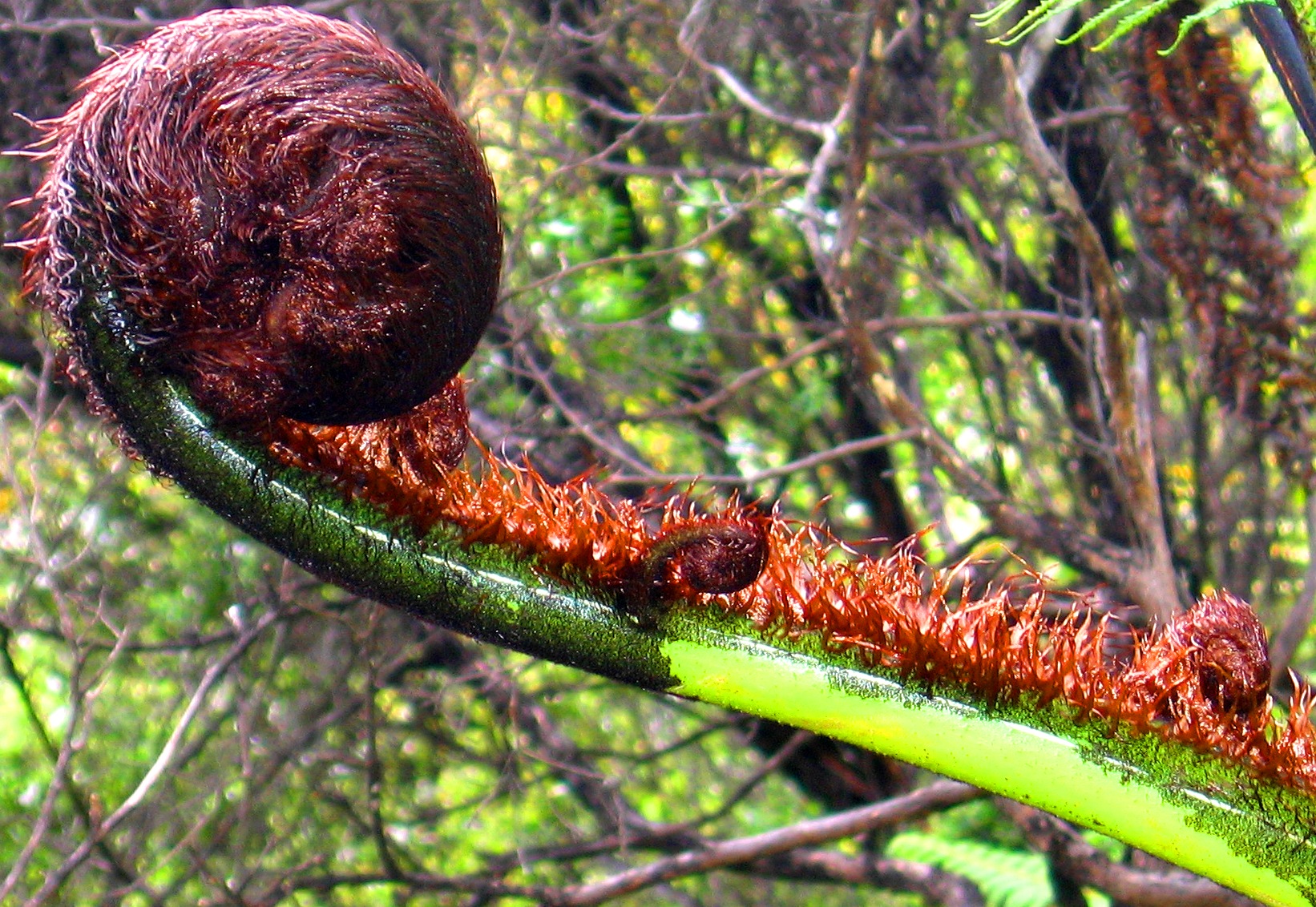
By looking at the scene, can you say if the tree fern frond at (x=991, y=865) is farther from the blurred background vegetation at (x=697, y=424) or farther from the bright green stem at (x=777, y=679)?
the bright green stem at (x=777, y=679)

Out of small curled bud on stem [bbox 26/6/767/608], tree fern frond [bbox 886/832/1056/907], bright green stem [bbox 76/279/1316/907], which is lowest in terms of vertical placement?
tree fern frond [bbox 886/832/1056/907]

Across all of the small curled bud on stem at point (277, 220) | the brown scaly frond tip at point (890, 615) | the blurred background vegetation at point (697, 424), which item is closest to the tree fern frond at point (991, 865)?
the blurred background vegetation at point (697, 424)

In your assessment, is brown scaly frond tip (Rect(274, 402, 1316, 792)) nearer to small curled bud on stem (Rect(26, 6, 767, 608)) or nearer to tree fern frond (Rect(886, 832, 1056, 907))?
small curled bud on stem (Rect(26, 6, 767, 608))

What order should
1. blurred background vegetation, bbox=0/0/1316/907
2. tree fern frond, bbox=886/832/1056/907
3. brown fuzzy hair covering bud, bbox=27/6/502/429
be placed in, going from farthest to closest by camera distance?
tree fern frond, bbox=886/832/1056/907 → blurred background vegetation, bbox=0/0/1316/907 → brown fuzzy hair covering bud, bbox=27/6/502/429

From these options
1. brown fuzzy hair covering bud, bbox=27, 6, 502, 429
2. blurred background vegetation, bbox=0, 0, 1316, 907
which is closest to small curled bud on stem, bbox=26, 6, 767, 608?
brown fuzzy hair covering bud, bbox=27, 6, 502, 429

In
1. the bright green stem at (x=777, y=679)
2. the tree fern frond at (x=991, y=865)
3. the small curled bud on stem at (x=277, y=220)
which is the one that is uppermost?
the small curled bud on stem at (x=277, y=220)

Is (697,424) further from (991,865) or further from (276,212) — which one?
(276,212)
